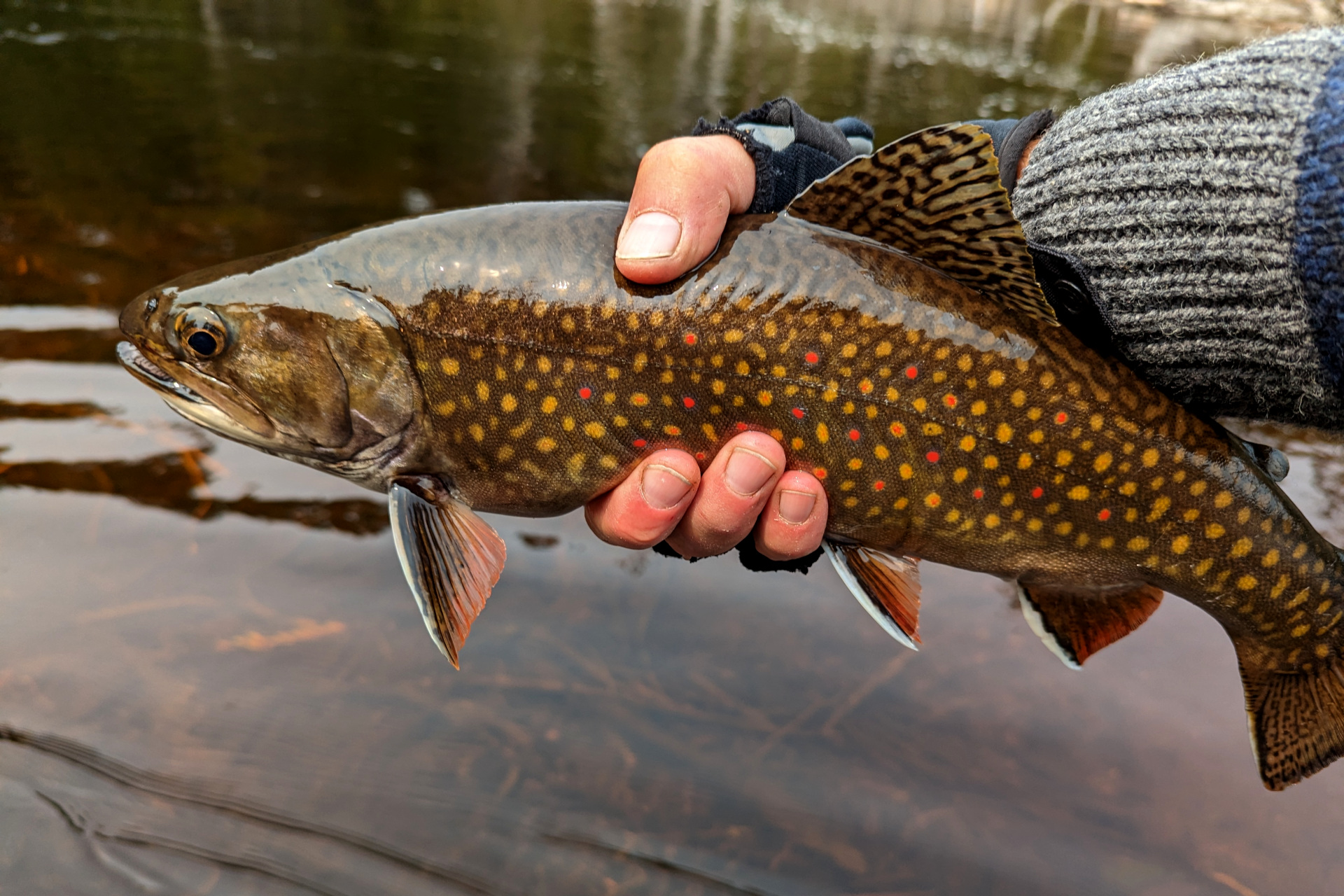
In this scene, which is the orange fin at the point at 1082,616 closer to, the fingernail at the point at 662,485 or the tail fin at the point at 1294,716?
the tail fin at the point at 1294,716

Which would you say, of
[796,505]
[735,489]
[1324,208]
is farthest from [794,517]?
Answer: [1324,208]

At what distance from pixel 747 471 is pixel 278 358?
1.54 meters

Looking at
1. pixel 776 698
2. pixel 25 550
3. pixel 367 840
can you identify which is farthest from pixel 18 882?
pixel 776 698

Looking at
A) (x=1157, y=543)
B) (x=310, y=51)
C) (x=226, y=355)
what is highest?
(x=226, y=355)

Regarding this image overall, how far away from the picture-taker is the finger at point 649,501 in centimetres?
296

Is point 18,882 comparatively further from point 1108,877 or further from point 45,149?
point 45,149

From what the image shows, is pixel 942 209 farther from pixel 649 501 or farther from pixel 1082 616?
pixel 1082 616

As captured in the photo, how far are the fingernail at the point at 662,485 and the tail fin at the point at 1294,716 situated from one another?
2058 millimetres

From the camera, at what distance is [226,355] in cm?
285

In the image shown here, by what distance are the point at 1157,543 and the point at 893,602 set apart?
2.88ft

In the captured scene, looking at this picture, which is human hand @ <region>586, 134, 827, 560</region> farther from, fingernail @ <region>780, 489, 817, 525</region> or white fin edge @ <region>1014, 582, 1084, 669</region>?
white fin edge @ <region>1014, 582, 1084, 669</region>

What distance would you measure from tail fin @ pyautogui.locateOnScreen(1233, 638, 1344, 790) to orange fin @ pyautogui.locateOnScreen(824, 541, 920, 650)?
1195 mm

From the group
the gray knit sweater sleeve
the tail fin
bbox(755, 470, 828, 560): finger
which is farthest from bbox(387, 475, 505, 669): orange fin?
the tail fin

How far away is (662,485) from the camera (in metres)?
2.97
